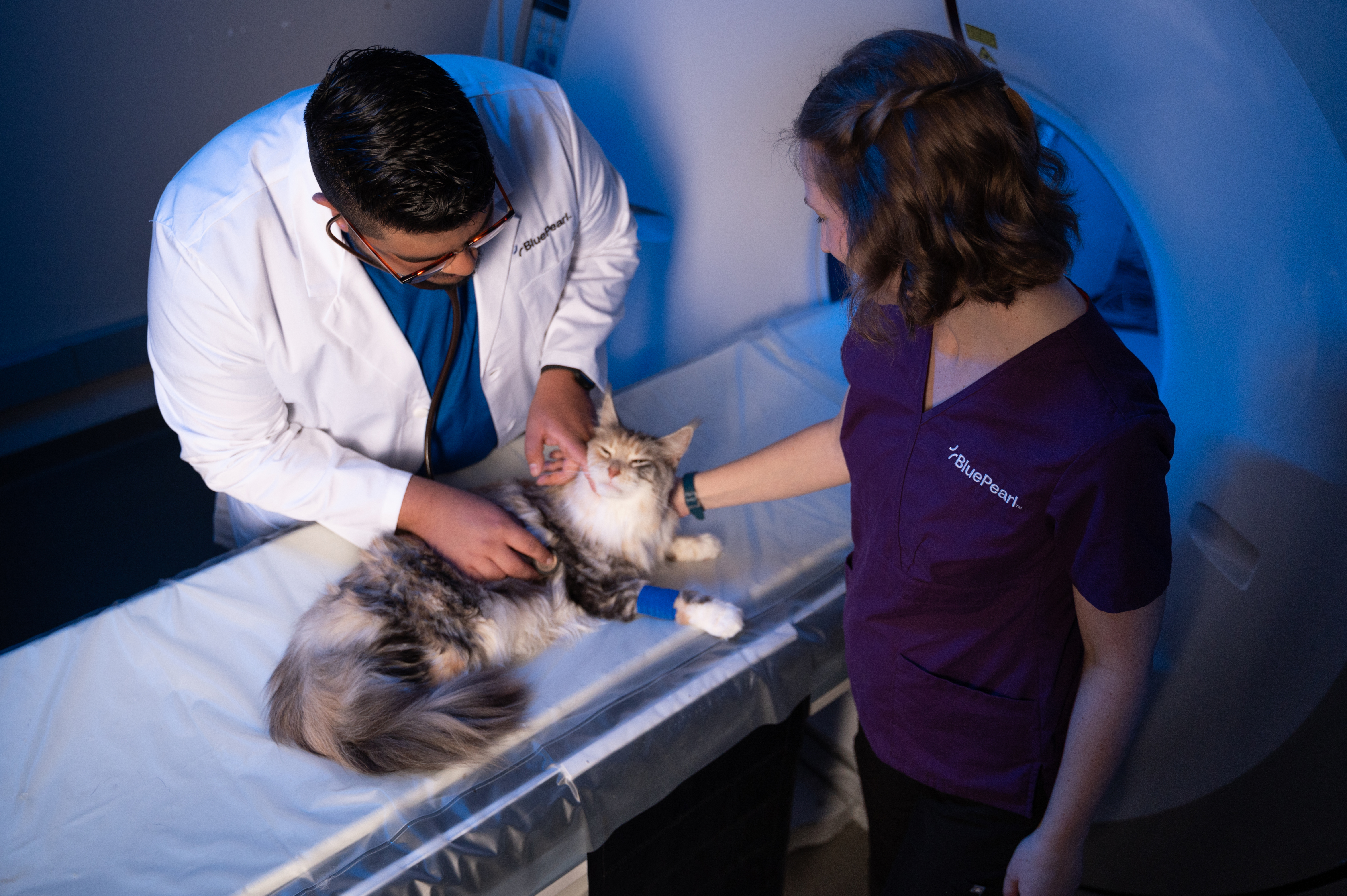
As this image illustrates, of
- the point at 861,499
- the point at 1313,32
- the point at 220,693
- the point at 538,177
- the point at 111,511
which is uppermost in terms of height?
the point at 1313,32

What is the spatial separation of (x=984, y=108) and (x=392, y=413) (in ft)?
3.96

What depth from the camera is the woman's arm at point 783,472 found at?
1385 mm

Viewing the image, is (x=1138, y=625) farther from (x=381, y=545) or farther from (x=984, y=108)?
(x=381, y=545)

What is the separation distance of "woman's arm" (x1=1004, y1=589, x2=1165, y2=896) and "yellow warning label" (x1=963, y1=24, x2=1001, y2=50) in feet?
3.38

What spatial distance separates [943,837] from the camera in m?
1.19

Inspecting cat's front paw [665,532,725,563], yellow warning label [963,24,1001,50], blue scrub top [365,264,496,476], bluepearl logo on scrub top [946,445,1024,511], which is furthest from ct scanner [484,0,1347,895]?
blue scrub top [365,264,496,476]

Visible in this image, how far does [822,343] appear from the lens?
2357 millimetres

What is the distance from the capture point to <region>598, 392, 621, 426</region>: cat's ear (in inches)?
63.8

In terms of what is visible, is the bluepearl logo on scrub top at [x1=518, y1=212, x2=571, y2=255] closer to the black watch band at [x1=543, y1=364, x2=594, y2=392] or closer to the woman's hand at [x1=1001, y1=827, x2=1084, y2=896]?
the black watch band at [x1=543, y1=364, x2=594, y2=392]

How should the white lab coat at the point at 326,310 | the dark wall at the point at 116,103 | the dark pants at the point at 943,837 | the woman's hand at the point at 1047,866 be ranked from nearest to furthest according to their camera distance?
the woman's hand at the point at 1047,866, the dark pants at the point at 943,837, the white lab coat at the point at 326,310, the dark wall at the point at 116,103

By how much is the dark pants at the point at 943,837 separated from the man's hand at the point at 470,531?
716 mm

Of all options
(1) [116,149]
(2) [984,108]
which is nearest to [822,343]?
(2) [984,108]

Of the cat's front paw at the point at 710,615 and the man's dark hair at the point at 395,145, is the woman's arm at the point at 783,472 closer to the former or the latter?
the cat's front paw at the point at 710,615

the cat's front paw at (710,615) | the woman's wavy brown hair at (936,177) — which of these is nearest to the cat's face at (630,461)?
the cat's front paw at (710,615)
